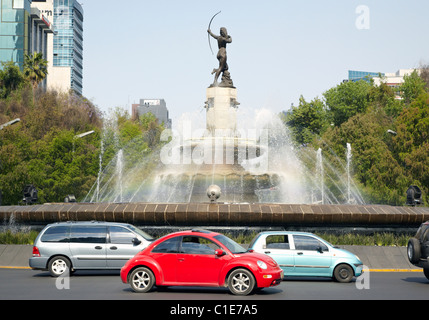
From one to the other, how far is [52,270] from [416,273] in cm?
1064

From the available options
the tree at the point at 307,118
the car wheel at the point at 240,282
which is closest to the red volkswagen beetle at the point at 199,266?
the car wheel at the point at 240,282

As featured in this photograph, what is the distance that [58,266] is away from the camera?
18.8 metres

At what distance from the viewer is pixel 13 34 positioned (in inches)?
4341

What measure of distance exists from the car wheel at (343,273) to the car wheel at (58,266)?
7.22 m

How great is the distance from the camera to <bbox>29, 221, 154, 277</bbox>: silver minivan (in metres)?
18.6

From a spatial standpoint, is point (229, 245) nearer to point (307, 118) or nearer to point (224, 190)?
point (224, 190)

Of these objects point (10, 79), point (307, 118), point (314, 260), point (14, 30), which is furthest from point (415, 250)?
point (14, 30)

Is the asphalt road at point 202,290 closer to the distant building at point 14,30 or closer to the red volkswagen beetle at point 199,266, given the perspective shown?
the red volkswagen beetle at point 199,266

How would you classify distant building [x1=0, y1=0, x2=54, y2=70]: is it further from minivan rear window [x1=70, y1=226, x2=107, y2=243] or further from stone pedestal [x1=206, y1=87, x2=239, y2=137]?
minivan rear window [x1=70, y1=226, x2=107, y2=243]

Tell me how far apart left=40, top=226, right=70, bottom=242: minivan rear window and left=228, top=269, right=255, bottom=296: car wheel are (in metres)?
6.33

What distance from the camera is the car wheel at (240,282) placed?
14.2 m

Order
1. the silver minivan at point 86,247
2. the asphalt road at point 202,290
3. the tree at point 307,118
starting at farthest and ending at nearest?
the tree at point 307,118 < the silver minivan at point 86,247 < the asphalt road at point 202,290

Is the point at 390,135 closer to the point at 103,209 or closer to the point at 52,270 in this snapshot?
the point at 103,209
